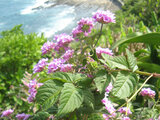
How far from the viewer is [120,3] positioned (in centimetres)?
743

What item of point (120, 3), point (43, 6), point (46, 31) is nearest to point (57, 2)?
point (43, 6)

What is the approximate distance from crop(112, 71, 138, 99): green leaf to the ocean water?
4.13 m

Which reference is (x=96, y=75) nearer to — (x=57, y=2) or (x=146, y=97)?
(x=146, y=97)

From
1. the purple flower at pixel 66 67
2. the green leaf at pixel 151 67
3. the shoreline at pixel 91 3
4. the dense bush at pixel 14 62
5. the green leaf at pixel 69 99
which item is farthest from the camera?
the shoreline at pixel 91 3

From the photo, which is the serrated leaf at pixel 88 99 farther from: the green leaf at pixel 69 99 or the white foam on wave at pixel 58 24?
the white foam on wave at pixel 58 24

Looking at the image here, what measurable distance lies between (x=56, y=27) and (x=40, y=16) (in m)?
1.09

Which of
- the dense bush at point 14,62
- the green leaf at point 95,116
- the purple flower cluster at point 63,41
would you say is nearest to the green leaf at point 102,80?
the green leaf at point 95,116

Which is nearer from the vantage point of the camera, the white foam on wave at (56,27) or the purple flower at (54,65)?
the purple flower at (54,65)

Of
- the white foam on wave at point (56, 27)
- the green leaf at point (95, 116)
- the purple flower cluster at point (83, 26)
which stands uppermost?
the purple flower cluster at point (83, 26)

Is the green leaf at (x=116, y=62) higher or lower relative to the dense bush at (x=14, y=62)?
higher

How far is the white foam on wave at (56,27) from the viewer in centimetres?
477

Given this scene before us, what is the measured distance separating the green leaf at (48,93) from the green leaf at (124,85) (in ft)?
0.60

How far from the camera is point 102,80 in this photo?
602 mm

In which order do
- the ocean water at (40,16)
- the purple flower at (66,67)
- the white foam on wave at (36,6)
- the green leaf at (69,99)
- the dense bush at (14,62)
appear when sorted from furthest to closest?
1. the white foam on wave at (36,6)
2. the ocean water at (40,16)
3. the dense bush at (14,62)
4. the purple flower at (66,67)
5. the green leaf at (69,99)
